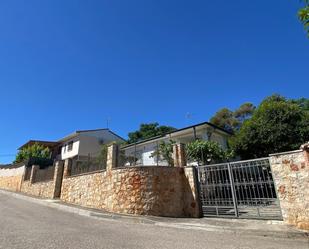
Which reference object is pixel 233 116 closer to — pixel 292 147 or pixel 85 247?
pixel 292 147

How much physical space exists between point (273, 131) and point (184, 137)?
758 cm

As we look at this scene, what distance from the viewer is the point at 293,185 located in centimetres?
615

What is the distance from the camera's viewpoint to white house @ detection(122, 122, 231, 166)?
18406 mm

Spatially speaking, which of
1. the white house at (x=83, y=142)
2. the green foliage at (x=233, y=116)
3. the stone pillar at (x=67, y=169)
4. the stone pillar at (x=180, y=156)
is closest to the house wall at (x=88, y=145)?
the white house at (x=83, y=142)

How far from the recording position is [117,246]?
4.77 meters

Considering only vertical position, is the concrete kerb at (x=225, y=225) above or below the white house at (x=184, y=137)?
below

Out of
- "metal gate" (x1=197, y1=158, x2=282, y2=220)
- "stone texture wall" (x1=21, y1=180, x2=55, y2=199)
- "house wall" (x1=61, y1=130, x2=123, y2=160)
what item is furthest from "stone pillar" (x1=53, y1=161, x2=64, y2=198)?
"house wall" (x1=61, y1=130, x2=123, y2=160)

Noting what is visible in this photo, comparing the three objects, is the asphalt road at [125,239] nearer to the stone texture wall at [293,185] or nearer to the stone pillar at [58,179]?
the stone texture wall at [293,185]

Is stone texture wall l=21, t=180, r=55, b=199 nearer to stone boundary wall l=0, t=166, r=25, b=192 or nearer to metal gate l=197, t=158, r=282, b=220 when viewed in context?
stone boundary wall l=0, t=166, r=25, b=192

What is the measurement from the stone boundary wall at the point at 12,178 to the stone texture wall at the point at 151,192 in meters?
15.5

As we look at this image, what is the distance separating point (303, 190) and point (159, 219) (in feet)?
15.9

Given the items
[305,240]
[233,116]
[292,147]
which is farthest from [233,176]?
[233,116]

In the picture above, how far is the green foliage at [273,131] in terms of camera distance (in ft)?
48.2

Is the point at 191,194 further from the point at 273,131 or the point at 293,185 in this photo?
the point at 273,131
